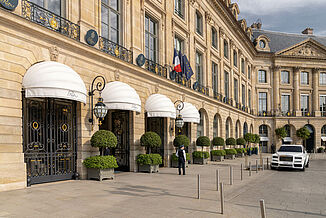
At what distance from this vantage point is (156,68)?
2158cm

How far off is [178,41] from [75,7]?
1285cm

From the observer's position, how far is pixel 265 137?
58469 millimetres

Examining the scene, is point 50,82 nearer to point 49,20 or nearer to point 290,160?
point 49,20

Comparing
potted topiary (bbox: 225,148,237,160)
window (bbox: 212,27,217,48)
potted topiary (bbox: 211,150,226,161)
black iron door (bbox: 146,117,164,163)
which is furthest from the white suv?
window (bbox: 212,27,217,48)

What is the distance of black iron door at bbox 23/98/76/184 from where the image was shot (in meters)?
12.1

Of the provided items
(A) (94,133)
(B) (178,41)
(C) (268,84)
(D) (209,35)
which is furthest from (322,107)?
(A) (94,133)

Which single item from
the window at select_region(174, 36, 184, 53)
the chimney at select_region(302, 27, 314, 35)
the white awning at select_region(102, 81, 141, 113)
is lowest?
the white awning at select_region(102, 81, 141, 113)

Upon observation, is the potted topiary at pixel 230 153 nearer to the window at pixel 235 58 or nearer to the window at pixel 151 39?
the window at pixel 235 58

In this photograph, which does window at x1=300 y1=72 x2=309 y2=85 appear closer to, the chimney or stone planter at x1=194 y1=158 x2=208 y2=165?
the chimney

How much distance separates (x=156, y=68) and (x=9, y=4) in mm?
11708

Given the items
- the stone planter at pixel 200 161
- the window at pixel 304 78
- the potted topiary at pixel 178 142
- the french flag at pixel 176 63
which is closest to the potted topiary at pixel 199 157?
the stone planter at pixel 200 161

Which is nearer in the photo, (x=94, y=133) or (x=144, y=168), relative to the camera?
(x=94, y=133)

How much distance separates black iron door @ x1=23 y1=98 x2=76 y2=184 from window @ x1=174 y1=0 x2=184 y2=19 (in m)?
14.8

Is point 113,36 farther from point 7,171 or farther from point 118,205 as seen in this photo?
point 118,205
